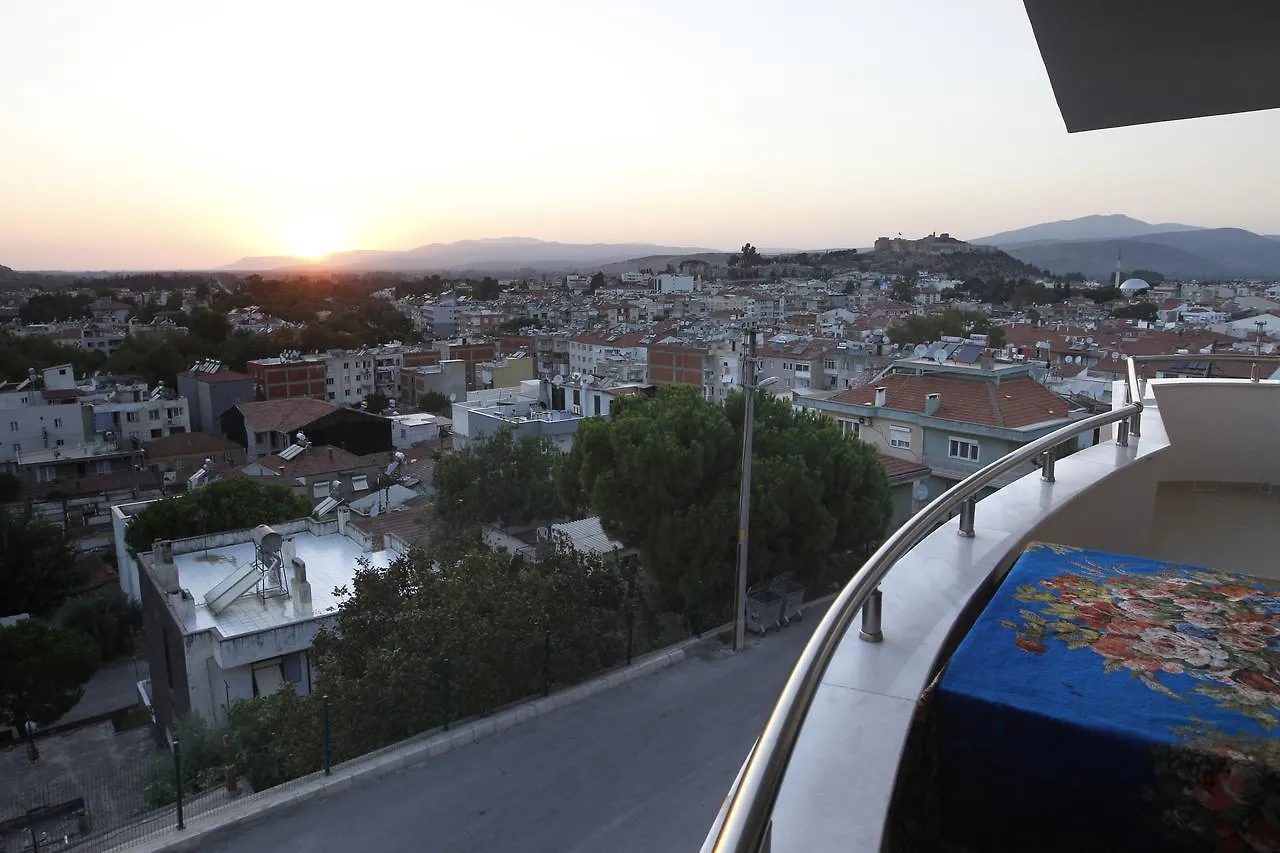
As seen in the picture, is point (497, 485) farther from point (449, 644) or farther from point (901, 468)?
point (449, 644)

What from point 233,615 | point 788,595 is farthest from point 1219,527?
point 233,615

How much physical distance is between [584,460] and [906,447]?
820 centimetres

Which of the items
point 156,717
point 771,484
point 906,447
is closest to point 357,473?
point 156,717

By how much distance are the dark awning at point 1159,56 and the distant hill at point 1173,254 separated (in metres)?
96.7

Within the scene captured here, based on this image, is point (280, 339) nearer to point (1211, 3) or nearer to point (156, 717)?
point (156, 717)

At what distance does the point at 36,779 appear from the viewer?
12.9 meters

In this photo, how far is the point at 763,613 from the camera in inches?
350

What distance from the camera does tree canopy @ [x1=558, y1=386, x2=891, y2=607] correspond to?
30.6 feet

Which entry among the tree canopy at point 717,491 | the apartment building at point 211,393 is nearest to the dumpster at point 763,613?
the tree canopy at point 717,491

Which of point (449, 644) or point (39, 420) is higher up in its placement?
point (449, 644)

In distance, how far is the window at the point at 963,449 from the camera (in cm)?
1520

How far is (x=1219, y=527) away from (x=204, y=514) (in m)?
16.3

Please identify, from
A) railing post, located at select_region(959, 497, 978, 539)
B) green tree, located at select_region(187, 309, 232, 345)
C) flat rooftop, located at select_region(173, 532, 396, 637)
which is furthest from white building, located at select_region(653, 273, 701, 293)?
railing post, located at select_region(959, 497, 978, 539)

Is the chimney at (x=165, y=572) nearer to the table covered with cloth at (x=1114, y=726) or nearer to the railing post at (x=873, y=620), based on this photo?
the railing post at (x=873, y=620)
